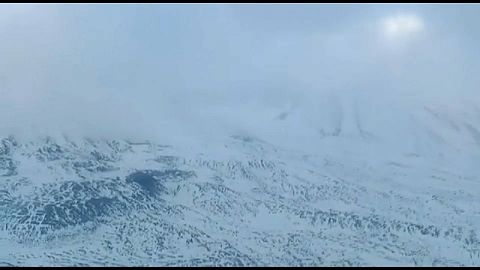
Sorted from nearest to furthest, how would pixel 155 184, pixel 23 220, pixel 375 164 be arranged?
pixel 23 220, pixel 155 184, pixel 375 164

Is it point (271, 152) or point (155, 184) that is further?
point (271, 152)

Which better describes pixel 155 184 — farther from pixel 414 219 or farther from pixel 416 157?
pixel 416 157

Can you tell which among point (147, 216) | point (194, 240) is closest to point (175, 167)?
point (147, 216)
